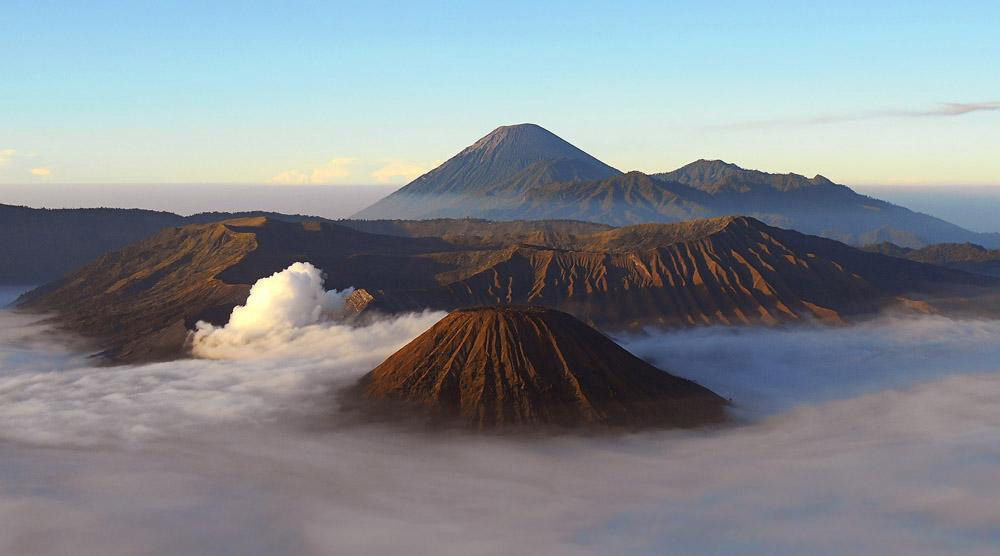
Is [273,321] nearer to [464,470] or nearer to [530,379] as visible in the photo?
[530,379]

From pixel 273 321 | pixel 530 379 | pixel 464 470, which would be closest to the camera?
pixel 464 470

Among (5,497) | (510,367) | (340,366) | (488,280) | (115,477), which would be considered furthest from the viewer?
(488,280)

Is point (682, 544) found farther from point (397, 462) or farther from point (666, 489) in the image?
point (397, 462)

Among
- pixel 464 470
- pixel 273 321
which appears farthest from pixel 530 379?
pixel 273 321

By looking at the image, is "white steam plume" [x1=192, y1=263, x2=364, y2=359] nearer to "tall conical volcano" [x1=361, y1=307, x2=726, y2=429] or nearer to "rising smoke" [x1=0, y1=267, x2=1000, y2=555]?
"rising smoke" [x1=0, y1=267, x2=1000, y2=555]

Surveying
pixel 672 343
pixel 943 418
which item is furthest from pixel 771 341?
pixel 943 418

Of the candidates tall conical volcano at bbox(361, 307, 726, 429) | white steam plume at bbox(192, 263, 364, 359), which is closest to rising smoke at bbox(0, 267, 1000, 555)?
white steam plume at bbox(192, 263, 364, 359)

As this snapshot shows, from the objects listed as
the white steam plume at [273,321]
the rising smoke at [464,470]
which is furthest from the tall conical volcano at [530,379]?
the white steam plume at [273,321]
